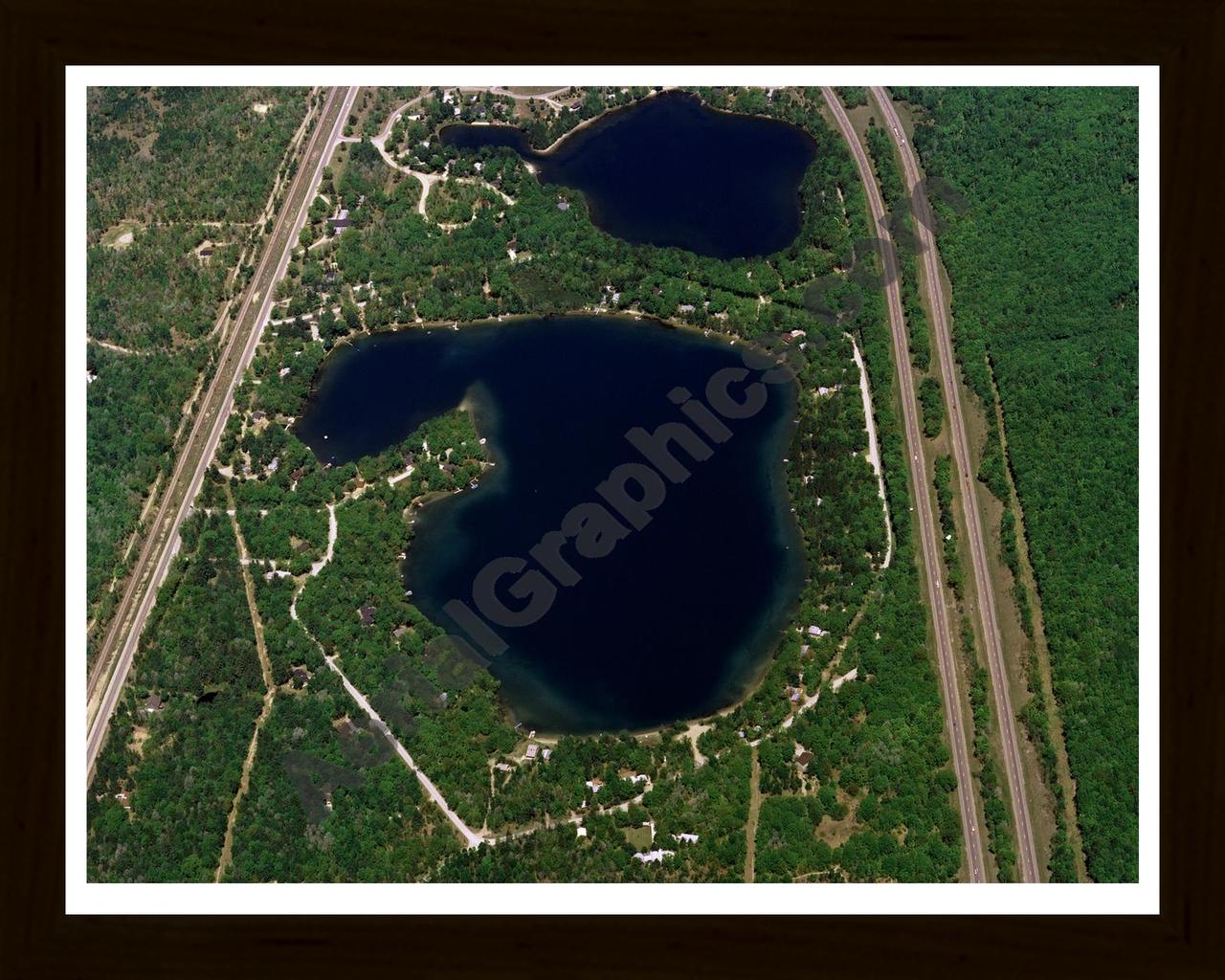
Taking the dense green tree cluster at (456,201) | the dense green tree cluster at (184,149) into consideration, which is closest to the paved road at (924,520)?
the dense green tree cluster at (456,201)

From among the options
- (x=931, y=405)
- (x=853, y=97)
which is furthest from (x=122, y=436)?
(x=853, y=97)

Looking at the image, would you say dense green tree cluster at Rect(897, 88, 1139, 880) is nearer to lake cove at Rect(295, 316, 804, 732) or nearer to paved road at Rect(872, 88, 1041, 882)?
paved road at Rect(872, 88, 1041, 882)

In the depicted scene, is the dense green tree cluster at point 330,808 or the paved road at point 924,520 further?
the paved road at point 924,520

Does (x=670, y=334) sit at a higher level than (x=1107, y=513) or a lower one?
higher

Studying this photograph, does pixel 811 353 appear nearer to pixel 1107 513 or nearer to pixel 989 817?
pixel 1107 513

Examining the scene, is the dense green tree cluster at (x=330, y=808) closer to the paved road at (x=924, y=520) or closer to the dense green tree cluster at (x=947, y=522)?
the paved road at (x=924, y=520)

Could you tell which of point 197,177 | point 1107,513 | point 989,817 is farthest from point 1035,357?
point 197,177
